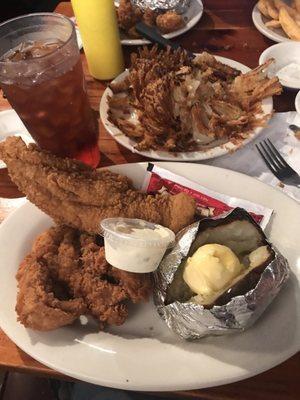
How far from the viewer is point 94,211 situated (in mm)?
896

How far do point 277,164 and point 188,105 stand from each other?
288mm

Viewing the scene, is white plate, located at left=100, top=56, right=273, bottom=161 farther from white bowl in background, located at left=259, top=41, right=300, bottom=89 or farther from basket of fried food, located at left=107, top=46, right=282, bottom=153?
white bowl in background, located at left=259, top=41, right=300, bottom=89

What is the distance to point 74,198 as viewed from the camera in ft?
2.93

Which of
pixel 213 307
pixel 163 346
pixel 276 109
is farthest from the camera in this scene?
pixel 276 109

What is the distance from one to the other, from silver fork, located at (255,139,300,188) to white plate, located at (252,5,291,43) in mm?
540

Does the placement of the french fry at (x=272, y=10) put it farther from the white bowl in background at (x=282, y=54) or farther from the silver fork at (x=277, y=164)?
the silver fork at (x=277, y=164)

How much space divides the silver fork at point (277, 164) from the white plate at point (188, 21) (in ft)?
2.17

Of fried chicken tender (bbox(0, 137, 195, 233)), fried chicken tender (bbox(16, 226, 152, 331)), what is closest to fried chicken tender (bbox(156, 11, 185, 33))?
fried chicken tender (bbox(0, 137, 195, 233))

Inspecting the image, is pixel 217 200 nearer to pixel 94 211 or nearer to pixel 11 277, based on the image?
pixel 94 211

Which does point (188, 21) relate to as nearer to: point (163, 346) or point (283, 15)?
point (283, 15)

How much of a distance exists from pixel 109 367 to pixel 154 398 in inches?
18.6

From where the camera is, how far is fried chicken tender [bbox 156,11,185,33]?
150cm

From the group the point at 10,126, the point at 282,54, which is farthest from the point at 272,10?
the point at 10,126

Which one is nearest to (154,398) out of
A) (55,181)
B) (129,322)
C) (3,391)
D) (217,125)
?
(129,322)
